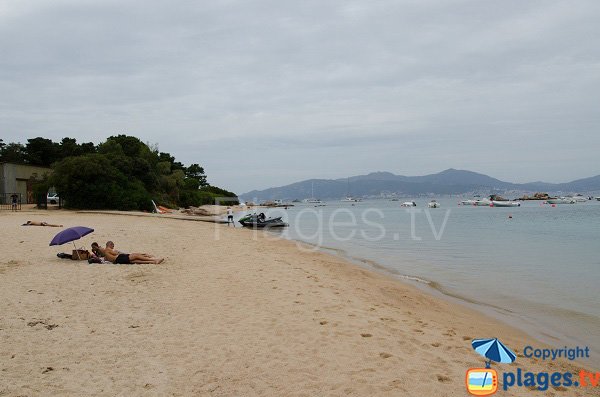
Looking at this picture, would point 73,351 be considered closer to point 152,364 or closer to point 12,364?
point 12,364

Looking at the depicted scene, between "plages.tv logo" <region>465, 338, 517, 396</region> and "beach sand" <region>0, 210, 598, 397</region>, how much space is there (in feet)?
0.46

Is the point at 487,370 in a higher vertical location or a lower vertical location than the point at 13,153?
lower

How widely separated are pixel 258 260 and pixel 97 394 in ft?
30.6

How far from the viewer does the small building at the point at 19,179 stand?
4009 cm

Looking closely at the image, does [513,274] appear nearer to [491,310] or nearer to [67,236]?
[491,310]

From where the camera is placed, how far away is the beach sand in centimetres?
462

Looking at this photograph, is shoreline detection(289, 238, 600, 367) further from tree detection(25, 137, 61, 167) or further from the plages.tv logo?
tree detection(25, 137, 61, 167)

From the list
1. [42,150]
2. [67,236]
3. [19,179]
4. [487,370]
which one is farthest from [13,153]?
[487,370]

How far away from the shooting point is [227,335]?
613 cm

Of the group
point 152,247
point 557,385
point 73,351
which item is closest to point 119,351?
point 73,351

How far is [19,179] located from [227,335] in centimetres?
4537

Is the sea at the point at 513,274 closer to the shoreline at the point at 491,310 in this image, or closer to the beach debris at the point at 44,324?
the shoreline at the point at 491,310

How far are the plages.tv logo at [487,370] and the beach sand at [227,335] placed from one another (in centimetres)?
14

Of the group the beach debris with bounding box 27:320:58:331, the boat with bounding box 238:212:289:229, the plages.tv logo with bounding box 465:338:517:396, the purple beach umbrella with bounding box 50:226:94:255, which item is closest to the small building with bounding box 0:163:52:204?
the boat with bounding box 238:212:289:229
